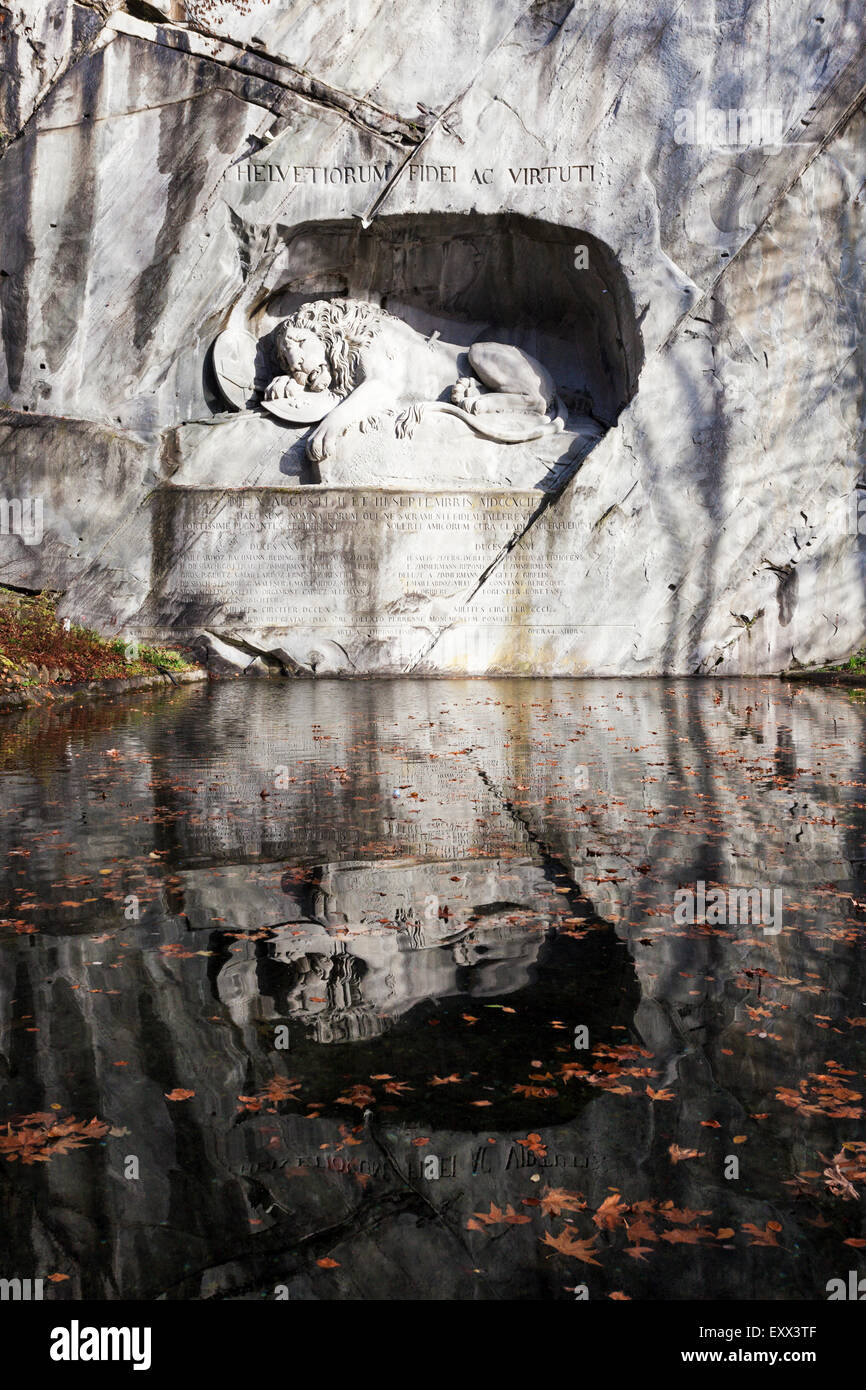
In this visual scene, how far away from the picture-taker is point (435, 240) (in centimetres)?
1731

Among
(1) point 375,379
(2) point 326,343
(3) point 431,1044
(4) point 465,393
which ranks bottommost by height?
(3) point 431,1044

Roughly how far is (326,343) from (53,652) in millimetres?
7099

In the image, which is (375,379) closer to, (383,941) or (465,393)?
(465,393)

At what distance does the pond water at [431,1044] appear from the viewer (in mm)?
2387

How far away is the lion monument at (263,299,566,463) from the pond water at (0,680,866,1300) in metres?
11.4

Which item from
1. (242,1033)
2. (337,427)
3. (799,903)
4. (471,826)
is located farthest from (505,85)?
(242,1033)

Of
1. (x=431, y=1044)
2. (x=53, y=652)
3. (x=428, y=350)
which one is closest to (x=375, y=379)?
(x=428, y=350)

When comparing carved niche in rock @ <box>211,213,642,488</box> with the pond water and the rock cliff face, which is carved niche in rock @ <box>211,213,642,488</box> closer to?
the rock cliff face

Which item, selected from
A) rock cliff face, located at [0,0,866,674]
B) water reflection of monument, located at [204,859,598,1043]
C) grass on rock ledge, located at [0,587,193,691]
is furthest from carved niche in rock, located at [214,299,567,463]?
water reflection of monument, located at [204,859,598,1043]

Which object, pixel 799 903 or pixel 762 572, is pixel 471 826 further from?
pixel 762 572

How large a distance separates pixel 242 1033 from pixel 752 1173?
1.51 m

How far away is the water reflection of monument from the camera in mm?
3539

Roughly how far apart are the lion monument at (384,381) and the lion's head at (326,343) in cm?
2

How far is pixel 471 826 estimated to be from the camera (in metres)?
5.98
